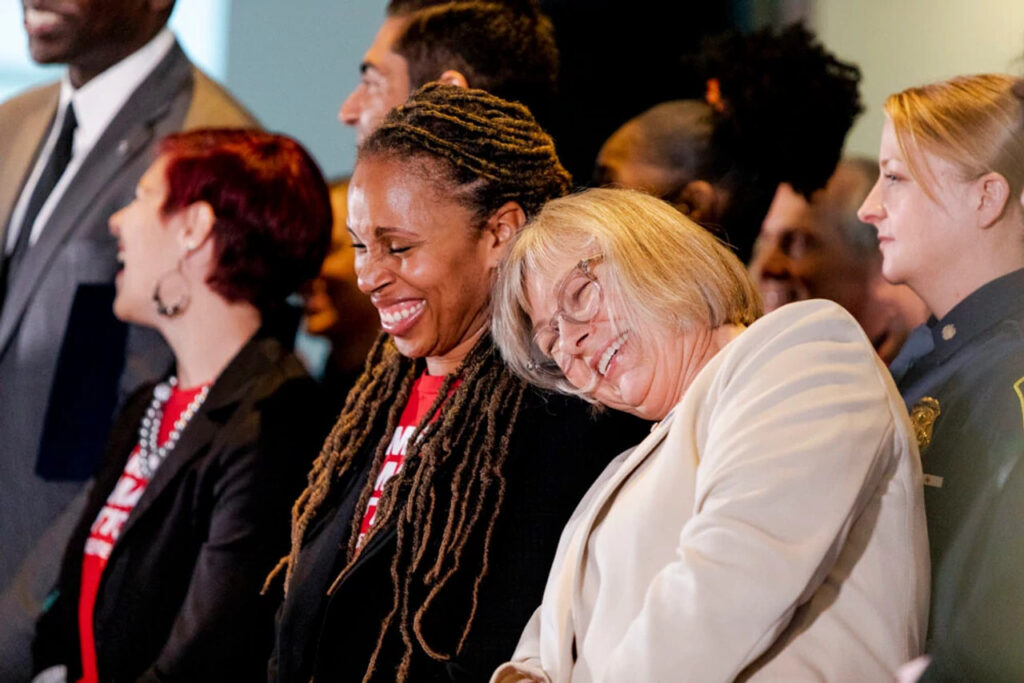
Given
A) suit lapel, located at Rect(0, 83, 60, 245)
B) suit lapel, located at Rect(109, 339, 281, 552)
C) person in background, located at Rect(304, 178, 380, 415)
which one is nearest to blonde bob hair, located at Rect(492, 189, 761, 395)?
suit lapel, located at Rect(109, 339, 281, 552)

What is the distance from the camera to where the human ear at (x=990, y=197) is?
1.79 m

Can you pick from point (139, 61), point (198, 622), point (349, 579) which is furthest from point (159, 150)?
point (349, 579)

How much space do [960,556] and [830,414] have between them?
1.43 feet

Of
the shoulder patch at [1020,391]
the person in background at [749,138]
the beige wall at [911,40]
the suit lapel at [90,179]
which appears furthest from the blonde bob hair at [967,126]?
the suit lapel at [90,179]

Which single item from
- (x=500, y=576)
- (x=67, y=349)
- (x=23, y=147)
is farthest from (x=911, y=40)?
(x=23, y=147)

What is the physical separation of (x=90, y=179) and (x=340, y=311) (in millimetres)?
711

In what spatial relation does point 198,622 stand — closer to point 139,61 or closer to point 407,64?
point 407,64

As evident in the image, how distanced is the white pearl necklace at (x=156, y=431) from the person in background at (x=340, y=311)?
26.3 inches

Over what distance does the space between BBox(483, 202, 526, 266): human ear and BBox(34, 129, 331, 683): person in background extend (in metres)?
0.73

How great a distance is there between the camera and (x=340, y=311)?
331cm

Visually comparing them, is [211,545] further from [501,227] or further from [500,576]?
[501,227]

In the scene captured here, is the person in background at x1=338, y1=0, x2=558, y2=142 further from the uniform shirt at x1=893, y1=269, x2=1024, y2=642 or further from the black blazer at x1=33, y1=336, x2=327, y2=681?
the uniform shirt at x1=893, y1=269, x2=1024, y2=642

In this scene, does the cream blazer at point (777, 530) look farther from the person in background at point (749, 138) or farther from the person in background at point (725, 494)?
the person in background at point (749, 138)

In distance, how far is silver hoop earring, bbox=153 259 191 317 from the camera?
8.61 ft
